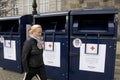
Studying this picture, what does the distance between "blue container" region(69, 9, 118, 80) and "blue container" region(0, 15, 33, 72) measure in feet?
6.27

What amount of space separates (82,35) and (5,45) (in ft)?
9.54

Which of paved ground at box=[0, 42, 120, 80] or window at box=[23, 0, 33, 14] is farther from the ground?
window at box=[23, 0, 33, 14]

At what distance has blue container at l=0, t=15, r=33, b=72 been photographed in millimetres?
7456

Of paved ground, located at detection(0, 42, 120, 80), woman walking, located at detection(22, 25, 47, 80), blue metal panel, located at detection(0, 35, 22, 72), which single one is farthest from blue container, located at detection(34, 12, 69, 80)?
woman walking, located at detection(22, 25, 47, 80)

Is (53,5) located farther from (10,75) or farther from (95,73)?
(95,73)

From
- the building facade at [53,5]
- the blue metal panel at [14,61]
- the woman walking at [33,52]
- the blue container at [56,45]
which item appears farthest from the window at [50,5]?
the woman walking at [33,52]

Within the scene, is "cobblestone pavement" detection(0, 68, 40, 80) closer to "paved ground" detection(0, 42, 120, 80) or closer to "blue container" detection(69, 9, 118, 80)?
"paved ground" detection(0, 42, 120, 80)

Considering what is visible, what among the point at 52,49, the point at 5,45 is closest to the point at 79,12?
the point at 52,49

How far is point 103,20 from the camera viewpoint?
6031 mm

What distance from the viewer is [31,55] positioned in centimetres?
496

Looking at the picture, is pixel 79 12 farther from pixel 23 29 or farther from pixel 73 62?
pixel 23 29

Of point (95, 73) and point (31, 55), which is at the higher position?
point (31, 55)

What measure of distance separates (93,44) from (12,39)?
2.84 meters

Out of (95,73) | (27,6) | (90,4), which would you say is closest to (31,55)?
(95,73)
